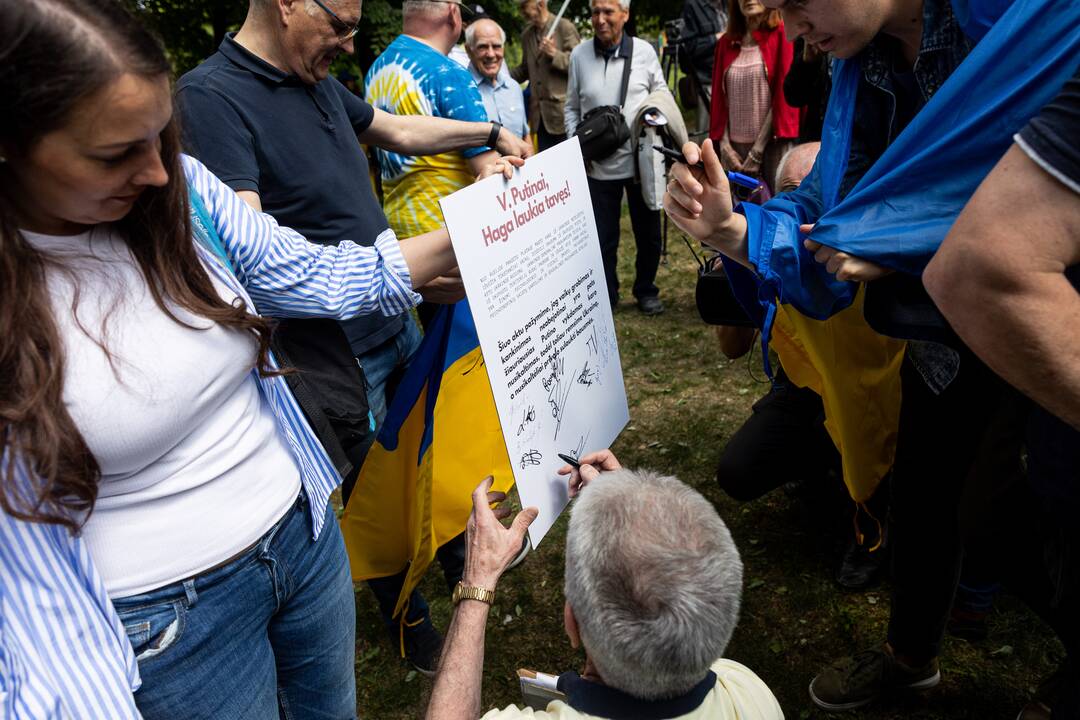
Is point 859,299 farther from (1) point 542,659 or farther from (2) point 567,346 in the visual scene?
(1) point 542,659

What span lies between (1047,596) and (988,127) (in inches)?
44.7

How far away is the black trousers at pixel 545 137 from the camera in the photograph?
7.19 m

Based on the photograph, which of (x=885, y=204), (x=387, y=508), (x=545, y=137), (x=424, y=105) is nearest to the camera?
(x=885, y=204)

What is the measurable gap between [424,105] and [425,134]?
55 centimetres

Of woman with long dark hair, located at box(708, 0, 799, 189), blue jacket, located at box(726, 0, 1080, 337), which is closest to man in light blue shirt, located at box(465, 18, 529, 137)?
woman with long dark hair, located at box(708, 0, 799, 189)

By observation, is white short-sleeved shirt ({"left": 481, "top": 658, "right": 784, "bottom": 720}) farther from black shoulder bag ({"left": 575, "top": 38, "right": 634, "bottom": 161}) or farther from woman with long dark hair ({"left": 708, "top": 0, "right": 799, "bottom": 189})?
woman with long dark hair ({"left": 708, "top": 0, "right": 799, "bottom": 189})

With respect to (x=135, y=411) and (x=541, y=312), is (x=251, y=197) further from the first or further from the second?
(x=135, y=411)

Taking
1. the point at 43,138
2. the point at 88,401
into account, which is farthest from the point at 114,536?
the point at 43,138

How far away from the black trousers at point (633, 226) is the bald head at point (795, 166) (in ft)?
9.60

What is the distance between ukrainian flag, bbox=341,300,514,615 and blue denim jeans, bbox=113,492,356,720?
632 mm

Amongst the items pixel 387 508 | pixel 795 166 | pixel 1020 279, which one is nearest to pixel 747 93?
pixel 795 166

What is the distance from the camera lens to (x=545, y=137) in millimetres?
7406

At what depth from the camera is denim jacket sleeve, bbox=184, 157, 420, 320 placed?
1482 millimetres

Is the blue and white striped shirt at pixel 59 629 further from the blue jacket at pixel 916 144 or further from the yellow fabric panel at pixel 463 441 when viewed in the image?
the blue jacket at pixel 916 144
